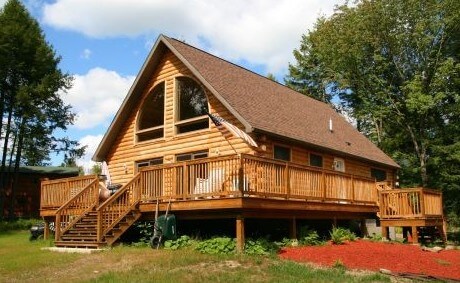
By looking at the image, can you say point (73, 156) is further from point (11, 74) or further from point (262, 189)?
point (262, 189)

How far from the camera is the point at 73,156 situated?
145 ft

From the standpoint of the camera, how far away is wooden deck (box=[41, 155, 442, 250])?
1373 centimetres

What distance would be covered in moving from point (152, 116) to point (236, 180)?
29.3ft

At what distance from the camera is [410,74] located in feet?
114

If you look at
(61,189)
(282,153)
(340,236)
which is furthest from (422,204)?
(61,189)

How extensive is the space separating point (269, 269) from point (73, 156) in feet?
119

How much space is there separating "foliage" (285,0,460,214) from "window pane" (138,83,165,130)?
17668mm

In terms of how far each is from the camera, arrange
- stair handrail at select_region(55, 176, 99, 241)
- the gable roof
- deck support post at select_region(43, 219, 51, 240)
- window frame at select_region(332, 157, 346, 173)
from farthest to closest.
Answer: window frame at select_region(332, 157, 346, 173) < deck support post at select_region(43, 219, 51, 240) < the gable roof < stair handrail at select_region(55, 176, 99, 241)

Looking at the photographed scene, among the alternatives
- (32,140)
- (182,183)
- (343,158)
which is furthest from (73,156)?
(182,183)

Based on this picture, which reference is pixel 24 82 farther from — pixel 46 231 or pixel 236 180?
pixel 236 180

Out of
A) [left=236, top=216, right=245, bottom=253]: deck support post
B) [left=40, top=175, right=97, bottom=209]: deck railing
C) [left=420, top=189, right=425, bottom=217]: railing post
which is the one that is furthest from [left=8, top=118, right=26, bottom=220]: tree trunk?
[left=420, top=189, right=425, bottom=217]: railing post

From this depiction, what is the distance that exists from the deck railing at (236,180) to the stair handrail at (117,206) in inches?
10.7

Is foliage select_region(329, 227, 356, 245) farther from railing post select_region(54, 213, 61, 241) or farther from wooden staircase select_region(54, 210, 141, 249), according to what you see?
railing post select_region(54, 213, 61, 241)

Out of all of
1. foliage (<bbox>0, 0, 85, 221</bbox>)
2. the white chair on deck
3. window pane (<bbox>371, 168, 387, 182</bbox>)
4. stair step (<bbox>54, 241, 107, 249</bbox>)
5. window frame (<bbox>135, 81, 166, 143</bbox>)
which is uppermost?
foliage (<bbox>0, 0, 85, 221</bbox>)
